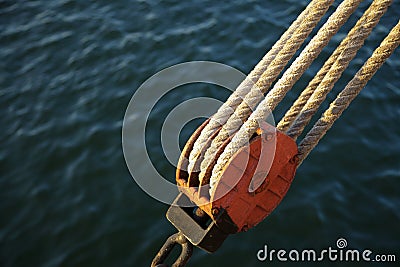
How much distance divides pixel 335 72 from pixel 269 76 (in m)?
0.34

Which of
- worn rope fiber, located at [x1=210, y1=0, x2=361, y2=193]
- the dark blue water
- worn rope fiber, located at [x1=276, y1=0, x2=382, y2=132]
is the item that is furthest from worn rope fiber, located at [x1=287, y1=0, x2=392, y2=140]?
the dark blue water

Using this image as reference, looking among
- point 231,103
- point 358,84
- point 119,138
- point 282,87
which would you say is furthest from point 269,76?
point 119,138

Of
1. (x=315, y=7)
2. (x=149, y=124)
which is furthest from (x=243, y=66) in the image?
(x=315, y=7)

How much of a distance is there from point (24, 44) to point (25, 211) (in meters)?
2.61

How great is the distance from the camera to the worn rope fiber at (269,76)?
7.27 ft

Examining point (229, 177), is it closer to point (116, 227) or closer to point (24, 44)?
point (116, 227)

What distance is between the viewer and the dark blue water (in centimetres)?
423

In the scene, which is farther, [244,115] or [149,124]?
[149,124]

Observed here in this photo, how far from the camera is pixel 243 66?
567 cm

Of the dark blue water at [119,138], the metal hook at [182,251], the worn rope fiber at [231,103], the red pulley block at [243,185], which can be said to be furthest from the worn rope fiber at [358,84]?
the dark blue water at [119,138]

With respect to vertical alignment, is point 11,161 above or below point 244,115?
below

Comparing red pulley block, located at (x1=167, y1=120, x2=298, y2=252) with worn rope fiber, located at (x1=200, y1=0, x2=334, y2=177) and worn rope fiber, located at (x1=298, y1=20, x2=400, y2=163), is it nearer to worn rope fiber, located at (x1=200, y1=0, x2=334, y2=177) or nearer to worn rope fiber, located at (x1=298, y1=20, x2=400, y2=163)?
worn rope fiber, located at (x1=200, y1=0, x2=334, y2=177)

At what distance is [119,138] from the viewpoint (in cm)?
507

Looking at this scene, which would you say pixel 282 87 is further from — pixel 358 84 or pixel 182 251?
pixel 182 251
